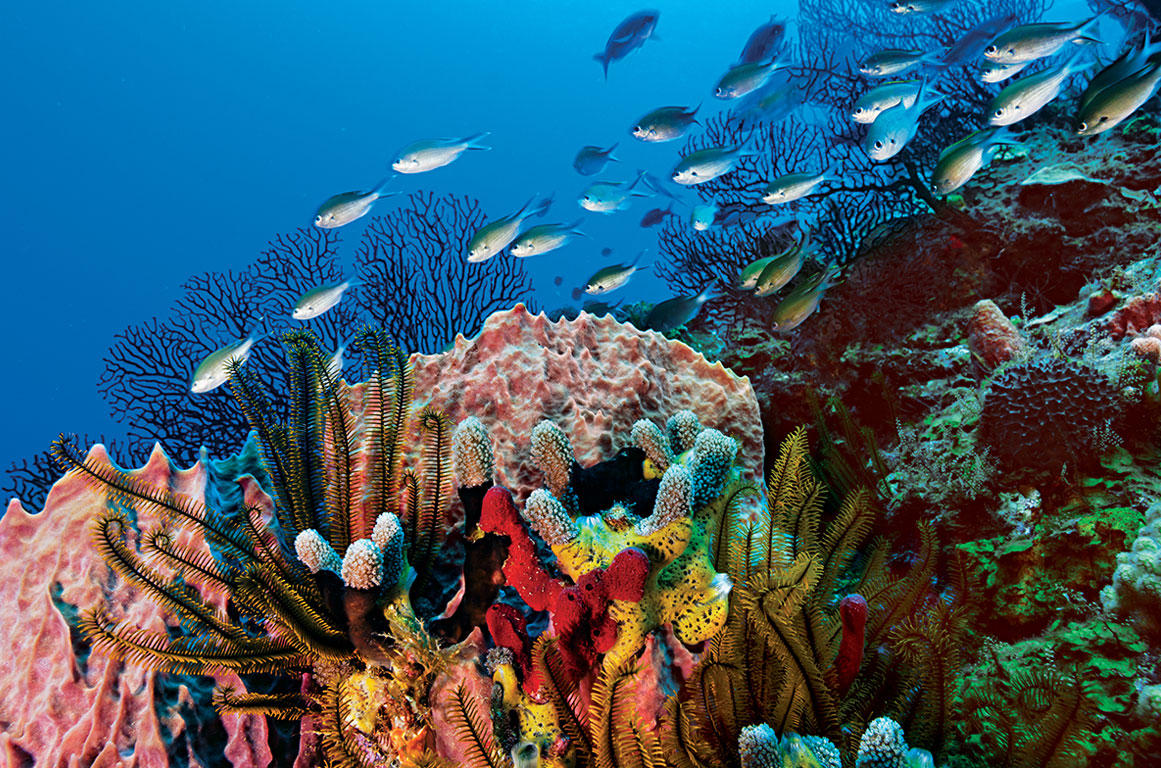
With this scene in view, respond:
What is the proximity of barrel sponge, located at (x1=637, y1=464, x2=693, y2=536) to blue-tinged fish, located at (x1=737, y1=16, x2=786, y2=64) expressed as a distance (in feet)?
21.2

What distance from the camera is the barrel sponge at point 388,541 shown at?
1.93 metres

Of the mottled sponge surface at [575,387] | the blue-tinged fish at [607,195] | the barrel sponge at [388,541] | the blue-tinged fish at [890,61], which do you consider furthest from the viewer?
the blue-tinged fish at [607,195]

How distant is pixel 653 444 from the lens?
7.84 ft

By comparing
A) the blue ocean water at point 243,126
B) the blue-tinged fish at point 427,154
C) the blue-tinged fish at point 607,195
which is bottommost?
the blue-tinged fish at point 607,195

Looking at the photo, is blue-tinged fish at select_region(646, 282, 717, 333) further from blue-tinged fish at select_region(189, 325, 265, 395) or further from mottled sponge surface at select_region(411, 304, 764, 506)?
blue-tinged fish at select_region(189, 325, 265, 395)

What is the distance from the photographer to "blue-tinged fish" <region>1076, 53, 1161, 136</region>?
10.1 ft

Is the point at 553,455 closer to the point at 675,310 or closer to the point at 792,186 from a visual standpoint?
the point at 675,310

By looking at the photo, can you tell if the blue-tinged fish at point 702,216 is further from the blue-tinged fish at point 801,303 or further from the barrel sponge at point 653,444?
the barrel sponge at point 653,444

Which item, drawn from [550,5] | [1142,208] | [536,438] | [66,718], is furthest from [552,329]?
[550,5]

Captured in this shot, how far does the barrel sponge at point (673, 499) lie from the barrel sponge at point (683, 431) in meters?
0.61

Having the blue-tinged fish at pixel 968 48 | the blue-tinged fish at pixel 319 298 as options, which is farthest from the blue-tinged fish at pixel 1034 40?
the blue-tinged fish at pixel 319 298

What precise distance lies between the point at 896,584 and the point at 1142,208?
4.26 metres

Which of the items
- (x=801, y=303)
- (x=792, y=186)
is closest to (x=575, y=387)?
(x=801, y=303)

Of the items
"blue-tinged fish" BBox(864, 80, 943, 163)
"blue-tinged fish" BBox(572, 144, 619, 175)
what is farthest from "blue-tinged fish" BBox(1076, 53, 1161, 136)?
"blue-tinged fish" BBox(572, 144, 619, 175)
